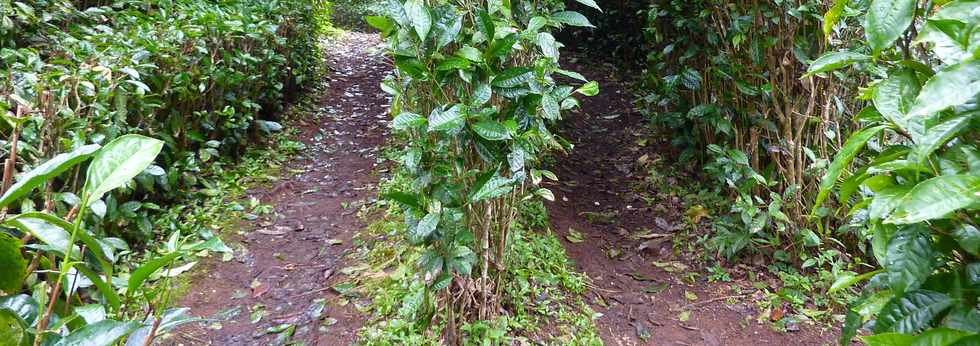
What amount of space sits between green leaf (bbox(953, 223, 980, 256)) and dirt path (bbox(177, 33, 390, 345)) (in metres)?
1.35

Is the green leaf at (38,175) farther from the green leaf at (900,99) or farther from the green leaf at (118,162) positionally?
the green leaf at (900,99)

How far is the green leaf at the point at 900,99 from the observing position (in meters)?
0.96

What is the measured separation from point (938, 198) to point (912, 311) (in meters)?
0.29

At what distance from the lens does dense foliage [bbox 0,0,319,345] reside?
780 millimetres

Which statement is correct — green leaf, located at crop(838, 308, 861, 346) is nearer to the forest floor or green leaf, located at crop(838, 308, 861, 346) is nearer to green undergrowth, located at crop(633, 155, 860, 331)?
the forest floor

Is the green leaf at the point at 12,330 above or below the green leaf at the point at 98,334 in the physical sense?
above

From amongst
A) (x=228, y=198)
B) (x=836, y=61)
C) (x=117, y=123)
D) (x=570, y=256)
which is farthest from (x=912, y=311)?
(x=228, y=198)

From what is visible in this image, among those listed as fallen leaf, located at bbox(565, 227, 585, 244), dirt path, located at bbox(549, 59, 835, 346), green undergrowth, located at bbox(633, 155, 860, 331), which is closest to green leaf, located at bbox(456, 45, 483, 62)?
dirt path, located at bbox(549, 59, 835, 346)

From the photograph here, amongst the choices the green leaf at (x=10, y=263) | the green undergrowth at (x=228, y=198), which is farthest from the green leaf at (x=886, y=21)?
the green undergrowth at (x=228, y=198)

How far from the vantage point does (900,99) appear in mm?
995

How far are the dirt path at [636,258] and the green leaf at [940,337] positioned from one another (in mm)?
1872

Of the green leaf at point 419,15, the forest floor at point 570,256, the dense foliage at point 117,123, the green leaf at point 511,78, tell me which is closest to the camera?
the dense foliage at point 117,123

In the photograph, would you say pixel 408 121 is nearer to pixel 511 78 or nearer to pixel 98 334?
pixel 511 78

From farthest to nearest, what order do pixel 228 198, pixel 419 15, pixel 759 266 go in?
pixel 228 198 → pixel 759 266 → pixel 419 15
